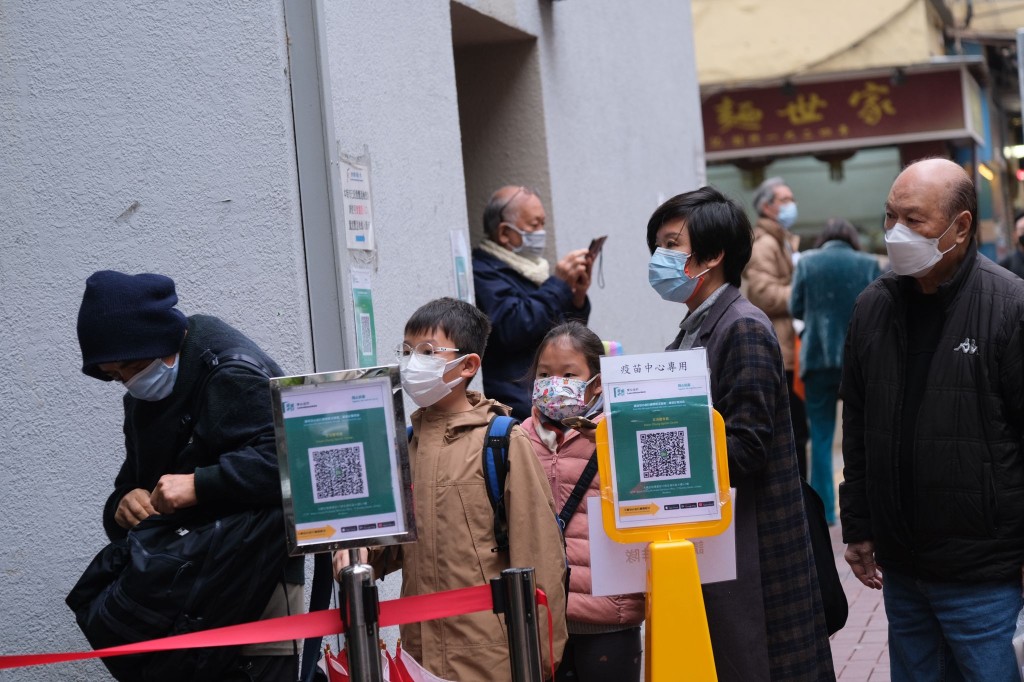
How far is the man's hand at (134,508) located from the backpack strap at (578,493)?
131 cm

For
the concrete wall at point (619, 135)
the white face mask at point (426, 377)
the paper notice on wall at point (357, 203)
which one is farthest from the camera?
the concrete wall at point (619, 135)

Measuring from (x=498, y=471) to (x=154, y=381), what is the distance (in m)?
1.01

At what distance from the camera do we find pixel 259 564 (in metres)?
3.65

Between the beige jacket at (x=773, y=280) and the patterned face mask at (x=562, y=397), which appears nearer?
the patterned face mask at (x=562, y=397)

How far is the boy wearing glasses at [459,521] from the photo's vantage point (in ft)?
12.4

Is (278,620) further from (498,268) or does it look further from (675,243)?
(498,268)

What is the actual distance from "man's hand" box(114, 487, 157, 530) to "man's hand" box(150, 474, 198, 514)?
0.09 meters

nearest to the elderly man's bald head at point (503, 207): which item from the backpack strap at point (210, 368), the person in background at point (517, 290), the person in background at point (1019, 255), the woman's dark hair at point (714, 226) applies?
the person in background at point (517, 290)

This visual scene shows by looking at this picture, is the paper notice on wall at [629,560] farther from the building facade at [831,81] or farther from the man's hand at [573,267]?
the building facade at [831,81]

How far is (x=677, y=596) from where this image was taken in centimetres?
360

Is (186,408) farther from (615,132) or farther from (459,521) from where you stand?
(615,132)

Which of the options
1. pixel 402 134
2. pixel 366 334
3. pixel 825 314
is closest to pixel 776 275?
pixel 825 314

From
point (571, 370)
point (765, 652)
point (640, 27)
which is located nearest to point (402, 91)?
point (571, 370)

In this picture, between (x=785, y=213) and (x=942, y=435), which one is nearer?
(x=942, y=435)
